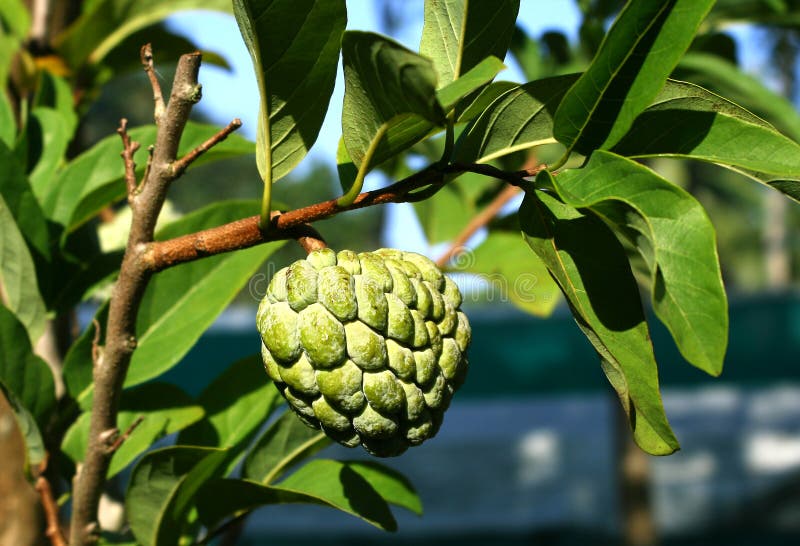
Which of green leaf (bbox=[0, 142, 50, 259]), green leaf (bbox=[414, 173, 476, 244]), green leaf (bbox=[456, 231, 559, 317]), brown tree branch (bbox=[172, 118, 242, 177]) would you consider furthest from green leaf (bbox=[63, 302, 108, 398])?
green leaf (bbox=[414, 173, 476, 244])

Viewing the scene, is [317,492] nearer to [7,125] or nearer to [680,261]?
[680,261]

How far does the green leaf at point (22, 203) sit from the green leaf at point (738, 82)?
1.27 m

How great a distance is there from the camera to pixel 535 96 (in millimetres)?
781

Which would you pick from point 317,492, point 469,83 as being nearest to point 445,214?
point 317,492

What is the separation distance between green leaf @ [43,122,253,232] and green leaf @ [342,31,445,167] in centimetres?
43

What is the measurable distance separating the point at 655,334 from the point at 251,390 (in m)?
7.68

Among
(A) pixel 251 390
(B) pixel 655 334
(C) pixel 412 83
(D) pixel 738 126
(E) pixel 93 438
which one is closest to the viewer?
(C) pixel 412 83

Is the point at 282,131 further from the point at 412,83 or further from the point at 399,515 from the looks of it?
the point at 399,515

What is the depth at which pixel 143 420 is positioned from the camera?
3.57 feet

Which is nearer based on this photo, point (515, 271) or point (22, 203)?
point (22, 203)

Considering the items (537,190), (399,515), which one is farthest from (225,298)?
(399,515)

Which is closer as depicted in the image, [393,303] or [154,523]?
[393,303]

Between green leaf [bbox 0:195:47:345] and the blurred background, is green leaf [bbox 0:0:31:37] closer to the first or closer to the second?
green leaf [bbox 0:195:47:345]

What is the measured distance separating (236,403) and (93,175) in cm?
39
